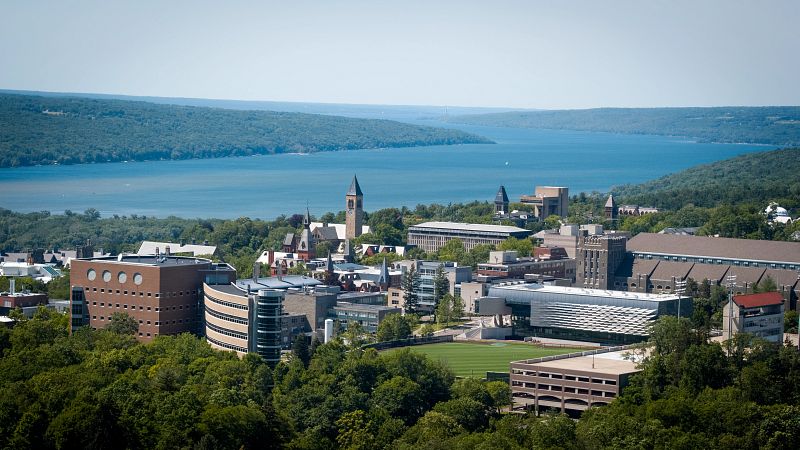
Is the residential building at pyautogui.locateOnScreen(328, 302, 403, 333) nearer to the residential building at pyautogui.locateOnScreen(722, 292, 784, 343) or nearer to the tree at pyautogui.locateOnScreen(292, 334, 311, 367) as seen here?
the tree at pyautogui.locateOnScreen(292, 334, 311, 367)

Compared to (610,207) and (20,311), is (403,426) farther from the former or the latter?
(610,207)

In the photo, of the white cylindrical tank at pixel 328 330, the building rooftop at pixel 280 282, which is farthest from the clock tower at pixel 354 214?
the white cylindrical tank at pixel 328 330

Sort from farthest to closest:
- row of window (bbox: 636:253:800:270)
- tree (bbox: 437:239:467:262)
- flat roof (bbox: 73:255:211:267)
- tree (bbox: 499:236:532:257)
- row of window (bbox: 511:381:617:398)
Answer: tree (bbox: 499:236:532:257) < tree (bbox: 437:239:467:262) < row of window (bbox: 636:253:800:270) < flat roof (bbox: 73:255:211:267) < row of window (bbox: 511:381:617:398)

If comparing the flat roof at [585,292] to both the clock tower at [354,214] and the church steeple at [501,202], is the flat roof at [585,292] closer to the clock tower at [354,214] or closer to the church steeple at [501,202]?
the clock tower at [354,214]

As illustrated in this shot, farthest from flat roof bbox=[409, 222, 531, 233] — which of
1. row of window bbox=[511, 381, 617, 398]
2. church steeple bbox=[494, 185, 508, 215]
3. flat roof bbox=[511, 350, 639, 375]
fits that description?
row of window bbox=[511, 381, 617, 398]

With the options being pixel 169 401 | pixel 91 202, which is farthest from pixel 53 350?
pixel 91 202

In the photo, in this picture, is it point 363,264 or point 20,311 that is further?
point 363,264
